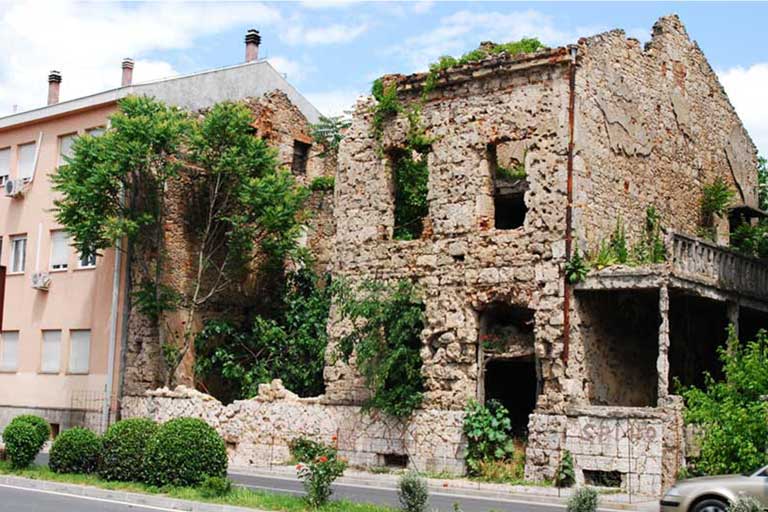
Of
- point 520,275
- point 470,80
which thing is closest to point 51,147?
point 470,80

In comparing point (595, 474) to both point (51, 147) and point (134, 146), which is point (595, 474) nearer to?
point (134, 146)

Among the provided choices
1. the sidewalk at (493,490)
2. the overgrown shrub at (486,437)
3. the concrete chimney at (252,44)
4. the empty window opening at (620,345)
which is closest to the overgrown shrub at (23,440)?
the sidewalk at (493,490)

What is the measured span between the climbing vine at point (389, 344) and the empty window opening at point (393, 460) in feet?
2.99

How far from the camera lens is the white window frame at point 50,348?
103ft

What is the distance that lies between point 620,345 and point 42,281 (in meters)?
17.5

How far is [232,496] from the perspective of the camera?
53.1ft

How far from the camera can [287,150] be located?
33.2m

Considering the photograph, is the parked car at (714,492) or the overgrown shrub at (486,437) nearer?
the parked car at (714,492)

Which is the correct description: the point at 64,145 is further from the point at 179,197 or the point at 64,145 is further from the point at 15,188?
the point at 179,197

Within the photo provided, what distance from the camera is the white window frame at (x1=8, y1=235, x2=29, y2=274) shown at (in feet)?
109

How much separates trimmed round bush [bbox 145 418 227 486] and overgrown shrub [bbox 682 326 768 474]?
9079 millimetres

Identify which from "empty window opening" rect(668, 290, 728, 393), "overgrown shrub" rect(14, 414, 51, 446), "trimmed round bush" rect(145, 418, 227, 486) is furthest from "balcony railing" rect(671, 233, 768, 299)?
"overgrown shrub" rect(14, 414, 51, 446)

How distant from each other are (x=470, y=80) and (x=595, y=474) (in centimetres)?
912

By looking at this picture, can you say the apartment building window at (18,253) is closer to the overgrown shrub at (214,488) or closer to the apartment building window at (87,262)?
the apartment building window at (87,262)
